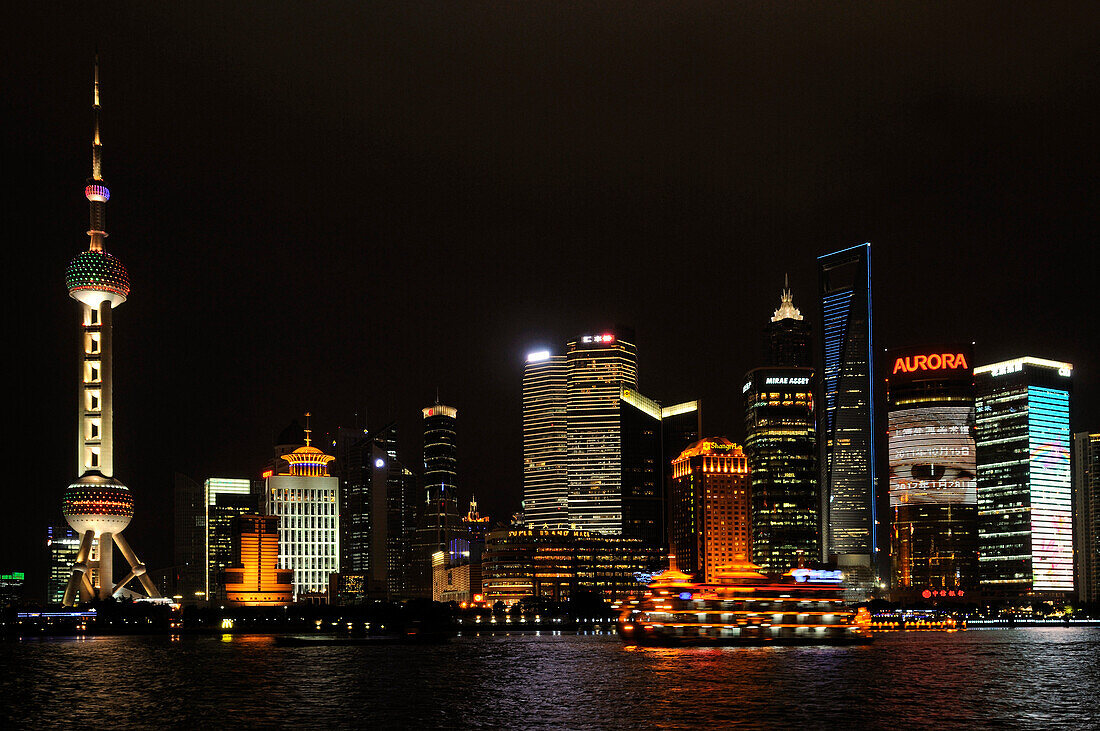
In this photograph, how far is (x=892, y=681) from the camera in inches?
5290

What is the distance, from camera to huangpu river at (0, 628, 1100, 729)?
100m

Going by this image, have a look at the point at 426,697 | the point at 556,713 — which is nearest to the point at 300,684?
the point at 426,697

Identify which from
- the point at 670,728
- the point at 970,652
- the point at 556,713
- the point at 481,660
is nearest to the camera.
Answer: the point at 670,728

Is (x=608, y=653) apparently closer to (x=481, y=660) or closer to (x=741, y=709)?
(x=481, y=660)

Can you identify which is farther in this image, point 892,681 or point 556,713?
point 892,681

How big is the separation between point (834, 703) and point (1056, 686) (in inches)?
1300

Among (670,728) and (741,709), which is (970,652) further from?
(670,728)

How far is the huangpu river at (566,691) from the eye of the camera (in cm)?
10031

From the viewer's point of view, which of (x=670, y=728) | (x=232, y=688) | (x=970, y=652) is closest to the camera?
(x=670, y=728)

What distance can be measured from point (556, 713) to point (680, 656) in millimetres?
80121

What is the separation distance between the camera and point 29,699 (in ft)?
392

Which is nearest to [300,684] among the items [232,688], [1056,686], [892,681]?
[232,688]

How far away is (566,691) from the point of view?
404 ft

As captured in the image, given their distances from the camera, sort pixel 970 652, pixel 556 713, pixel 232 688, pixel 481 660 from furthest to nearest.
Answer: pixel 970 652
pixel 481 660
pixel 232 688
pixel 556 713
